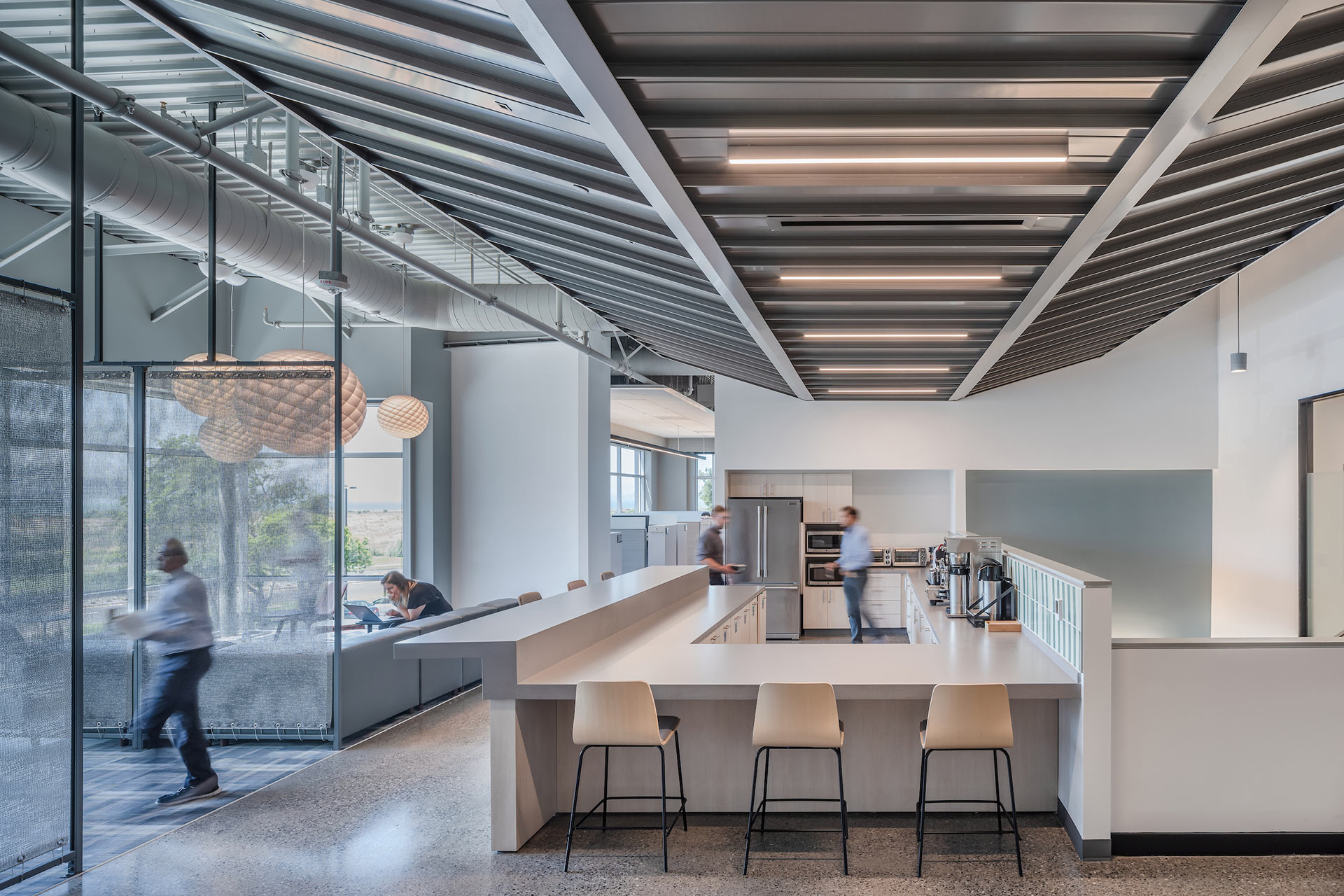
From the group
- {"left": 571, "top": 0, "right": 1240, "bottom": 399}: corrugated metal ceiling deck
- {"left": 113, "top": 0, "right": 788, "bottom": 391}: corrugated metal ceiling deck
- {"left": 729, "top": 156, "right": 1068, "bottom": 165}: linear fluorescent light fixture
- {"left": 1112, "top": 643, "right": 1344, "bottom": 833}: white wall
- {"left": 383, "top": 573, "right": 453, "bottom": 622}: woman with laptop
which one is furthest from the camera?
{"left": 383, "top": 573, "right": 453, "bottom": 622}: woman with laptop

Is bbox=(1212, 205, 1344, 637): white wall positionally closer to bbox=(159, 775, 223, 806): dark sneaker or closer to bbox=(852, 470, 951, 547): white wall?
bbox=(852, 470, 951, 547): white wall

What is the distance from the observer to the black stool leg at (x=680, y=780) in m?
4.00

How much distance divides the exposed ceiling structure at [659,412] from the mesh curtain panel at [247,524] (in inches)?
283

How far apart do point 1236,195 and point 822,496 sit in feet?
21.6

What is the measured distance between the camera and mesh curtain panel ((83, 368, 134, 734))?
4.66m

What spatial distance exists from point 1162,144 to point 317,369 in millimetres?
4725

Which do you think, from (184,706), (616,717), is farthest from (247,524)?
(616,717)

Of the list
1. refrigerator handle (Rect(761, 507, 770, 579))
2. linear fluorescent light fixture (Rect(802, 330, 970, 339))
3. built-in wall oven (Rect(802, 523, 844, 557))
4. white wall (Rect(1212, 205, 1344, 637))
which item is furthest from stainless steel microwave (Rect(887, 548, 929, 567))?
linear fluorescent light fixture (Rect(802, 330, 970, 339))

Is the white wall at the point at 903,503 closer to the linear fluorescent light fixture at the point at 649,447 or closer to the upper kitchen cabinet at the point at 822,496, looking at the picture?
the upper kitchen cabinet at the point at 822,496

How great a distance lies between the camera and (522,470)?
1066 centimetres

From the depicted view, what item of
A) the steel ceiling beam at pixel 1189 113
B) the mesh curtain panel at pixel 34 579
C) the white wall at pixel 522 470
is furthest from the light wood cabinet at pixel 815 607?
the mesh curtain panel at pixel 34 579

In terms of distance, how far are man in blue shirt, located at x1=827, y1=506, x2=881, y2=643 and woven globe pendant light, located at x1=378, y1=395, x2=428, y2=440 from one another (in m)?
4.22

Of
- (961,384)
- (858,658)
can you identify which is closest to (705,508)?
(961,384)

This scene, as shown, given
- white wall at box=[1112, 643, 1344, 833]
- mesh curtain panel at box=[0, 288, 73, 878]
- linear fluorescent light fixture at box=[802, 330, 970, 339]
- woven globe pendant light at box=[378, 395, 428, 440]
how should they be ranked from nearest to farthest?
mesh curtain panel at box=[0, 288, 73, 878], white wall at box=[1112, 643, 1344, 833], linear fluorescent light fixture at box=[802, 330, 970, 339], woven globe pendant light at box=[378, 395, 428, 440]
